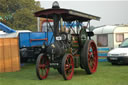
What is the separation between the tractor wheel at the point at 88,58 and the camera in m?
9.34

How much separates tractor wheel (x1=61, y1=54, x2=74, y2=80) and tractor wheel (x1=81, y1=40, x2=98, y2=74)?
3.03ft

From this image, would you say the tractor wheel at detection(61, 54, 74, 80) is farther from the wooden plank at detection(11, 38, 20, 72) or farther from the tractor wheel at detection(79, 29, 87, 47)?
the wooden plank at detection(11, 38, 20, 72)

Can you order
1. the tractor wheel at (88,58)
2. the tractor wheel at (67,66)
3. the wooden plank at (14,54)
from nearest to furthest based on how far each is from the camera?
the tractor wheel at (67,66) → the tractor wheel at (88,58) → the wooden plank at (14,54)

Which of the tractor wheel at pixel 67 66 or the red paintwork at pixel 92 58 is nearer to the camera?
the tractor wheel at pixel 67 66

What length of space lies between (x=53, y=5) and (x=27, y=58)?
20.0 feet

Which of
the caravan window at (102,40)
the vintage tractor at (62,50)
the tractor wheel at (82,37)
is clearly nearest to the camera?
the vintage tractor at (62,50)

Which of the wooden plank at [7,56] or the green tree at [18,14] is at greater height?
the green tree at [18,14]

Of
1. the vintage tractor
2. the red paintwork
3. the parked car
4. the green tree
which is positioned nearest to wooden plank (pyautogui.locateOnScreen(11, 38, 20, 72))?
the vintage tractor

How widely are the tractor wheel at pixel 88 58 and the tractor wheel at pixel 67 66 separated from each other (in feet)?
3.03

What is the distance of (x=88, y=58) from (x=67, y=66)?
1.79 metres

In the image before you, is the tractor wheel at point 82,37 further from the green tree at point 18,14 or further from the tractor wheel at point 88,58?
the green tree at point 18,14

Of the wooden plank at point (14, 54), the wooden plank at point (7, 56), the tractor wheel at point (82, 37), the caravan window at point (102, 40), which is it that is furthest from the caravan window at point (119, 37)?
the wooden plank at point (7, 56)

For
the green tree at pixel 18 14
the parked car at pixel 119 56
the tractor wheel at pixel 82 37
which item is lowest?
the parked car at pixel 119 56

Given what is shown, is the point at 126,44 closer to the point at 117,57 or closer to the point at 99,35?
the point at 117,57
